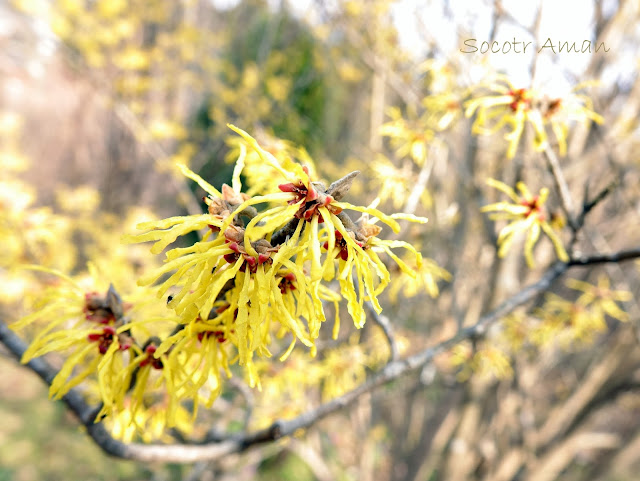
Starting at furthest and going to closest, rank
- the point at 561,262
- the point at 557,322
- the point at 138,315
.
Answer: the point at 557,322
the point at 561,262
the point at 138,315

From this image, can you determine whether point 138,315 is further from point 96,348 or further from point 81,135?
point 81,135

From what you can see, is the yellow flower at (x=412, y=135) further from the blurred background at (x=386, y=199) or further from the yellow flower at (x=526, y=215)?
the yellow flower at (x=526, y=215)

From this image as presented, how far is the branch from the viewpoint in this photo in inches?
39.7

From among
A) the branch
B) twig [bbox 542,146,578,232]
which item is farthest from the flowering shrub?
twig [bbox 542,146,578,232]

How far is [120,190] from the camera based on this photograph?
231 inches

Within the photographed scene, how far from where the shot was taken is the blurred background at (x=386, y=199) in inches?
86.6

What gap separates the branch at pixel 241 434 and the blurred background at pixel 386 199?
7.7 inches

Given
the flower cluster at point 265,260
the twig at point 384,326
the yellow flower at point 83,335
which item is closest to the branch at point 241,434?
the twig at point 384,326

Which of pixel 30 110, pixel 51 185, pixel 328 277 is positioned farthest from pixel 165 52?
pixel 328 277

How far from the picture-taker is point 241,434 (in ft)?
4.32

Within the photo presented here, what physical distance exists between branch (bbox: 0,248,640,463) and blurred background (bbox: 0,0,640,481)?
0.20 meters

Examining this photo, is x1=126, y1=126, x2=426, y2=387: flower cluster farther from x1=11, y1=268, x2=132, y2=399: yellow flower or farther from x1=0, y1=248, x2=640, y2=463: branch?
x1=0, y1=248, x2=640, y2=463: branch

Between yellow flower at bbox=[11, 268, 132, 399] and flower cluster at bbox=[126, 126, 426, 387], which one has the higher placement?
flower cluster at bbox=[126, 126, 426, 387]

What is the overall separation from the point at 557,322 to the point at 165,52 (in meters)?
5.75
